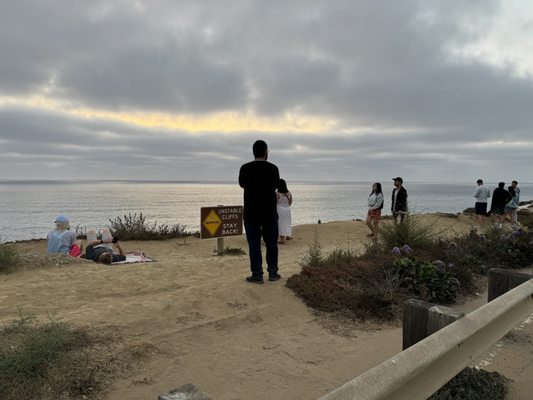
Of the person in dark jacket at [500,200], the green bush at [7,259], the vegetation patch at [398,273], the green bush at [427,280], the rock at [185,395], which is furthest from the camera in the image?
the person in dark jacket at [500,200]

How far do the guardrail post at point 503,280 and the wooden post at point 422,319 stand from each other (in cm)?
167

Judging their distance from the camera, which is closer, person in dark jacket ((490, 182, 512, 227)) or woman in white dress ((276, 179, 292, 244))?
woman in white dress ((276, 179, 292, 244))

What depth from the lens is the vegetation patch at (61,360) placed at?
118 inches

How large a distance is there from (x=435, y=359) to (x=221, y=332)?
8.68 feet

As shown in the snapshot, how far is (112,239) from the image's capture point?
31.3 ft

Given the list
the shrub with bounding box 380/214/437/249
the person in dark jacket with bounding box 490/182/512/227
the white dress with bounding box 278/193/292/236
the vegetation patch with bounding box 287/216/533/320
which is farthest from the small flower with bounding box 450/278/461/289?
the person in dark jacket with bounding box 490/182/512/227

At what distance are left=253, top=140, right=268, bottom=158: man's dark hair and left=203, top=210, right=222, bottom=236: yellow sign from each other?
384cm

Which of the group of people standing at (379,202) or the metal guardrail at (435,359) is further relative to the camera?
the group of people standing at (379,202)

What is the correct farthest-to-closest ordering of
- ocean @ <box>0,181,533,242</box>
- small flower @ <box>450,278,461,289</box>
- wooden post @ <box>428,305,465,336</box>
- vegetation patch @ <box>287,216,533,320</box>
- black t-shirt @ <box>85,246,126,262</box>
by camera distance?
ocean @ <box>0,181,533,242</box> < black t-shirt @ <box>85,246,126,262</box> < small flower @ <box>450,278,461,289</box> < vegetation patch @ <box>287,216,533,320</box> < wooden post @ <box>428,305,465,336</box>

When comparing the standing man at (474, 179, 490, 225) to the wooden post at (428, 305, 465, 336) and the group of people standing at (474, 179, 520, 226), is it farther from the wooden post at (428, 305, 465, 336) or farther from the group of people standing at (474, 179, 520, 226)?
the wooden post at (428, 305, 465, 336)

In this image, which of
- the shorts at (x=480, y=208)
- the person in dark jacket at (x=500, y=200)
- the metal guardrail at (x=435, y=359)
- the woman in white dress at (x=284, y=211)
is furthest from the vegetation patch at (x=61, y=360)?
the shorts at (x=480, y=208)

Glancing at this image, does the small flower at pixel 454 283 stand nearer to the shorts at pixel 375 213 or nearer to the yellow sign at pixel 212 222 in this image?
the yellow sign at pixel 212 222

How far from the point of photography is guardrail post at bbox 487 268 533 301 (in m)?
4.07

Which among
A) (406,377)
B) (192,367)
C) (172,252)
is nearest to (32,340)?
(192,367)
